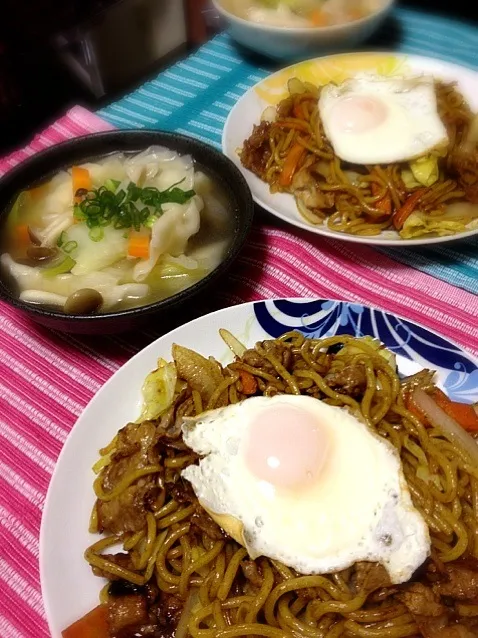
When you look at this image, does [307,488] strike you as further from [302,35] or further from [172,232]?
[302,35]

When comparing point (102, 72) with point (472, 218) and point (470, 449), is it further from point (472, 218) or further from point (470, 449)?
point (470, 449)

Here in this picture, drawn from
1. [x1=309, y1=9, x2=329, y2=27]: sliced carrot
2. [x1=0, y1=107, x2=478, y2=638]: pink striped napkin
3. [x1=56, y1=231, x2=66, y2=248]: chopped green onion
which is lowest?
[x1=0, y1=107, x2=478, y2=638]: pink striped napkin

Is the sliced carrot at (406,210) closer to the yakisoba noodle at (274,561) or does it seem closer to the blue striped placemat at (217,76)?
the yakisoba noodle at (274,561)

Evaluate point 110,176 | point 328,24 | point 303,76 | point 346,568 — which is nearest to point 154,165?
point 110,176

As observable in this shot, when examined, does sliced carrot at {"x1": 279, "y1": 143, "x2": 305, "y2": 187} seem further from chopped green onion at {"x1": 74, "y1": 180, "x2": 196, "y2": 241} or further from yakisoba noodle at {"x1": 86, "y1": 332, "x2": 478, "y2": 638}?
yakisoba noodle at {"x1": 86, "y1": 332, "x2": 478, "y2": 638}

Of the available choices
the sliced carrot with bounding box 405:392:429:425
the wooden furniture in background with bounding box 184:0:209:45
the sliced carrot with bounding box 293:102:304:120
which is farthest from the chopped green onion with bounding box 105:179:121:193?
the wooden furniture in background with bounding box 184:0:209:45
